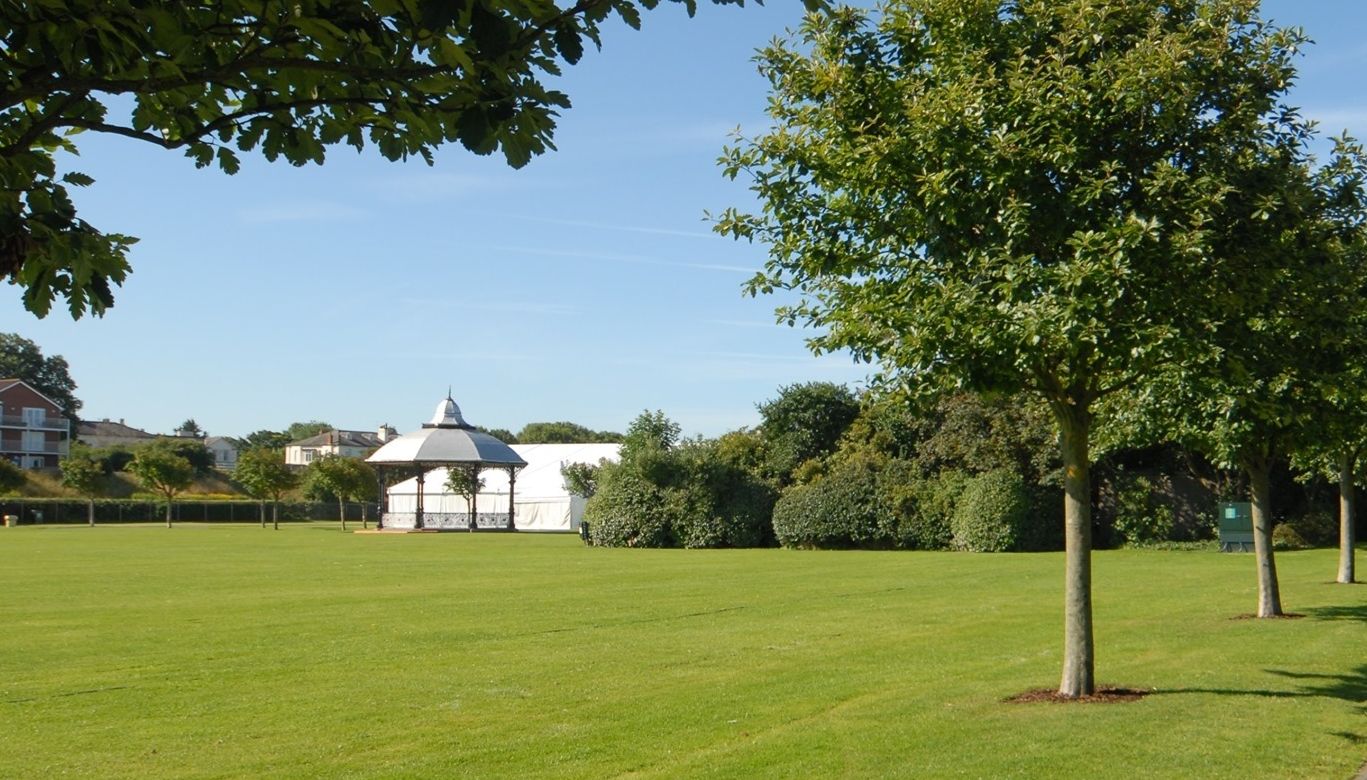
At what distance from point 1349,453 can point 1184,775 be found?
50.2 ft

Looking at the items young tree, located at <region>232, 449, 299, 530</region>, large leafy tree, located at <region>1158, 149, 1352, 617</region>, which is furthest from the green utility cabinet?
young tree, located at <region>232, 449, 299, 530</region>

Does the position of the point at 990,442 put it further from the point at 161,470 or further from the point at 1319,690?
the point at 161,470

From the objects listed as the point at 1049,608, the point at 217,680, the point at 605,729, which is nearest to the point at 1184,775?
the point at 605,729

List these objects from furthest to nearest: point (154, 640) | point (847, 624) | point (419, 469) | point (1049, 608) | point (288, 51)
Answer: point (419, 469)
point (1049, 608)
point (847, 624)
point (154, 640)
point (288, 51)

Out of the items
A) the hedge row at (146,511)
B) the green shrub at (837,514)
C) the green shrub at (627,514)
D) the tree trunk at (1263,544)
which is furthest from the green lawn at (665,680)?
the hedge row at (146,511)

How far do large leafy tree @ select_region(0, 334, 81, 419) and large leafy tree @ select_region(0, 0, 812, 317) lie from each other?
426 ft

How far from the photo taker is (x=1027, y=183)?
411 inches

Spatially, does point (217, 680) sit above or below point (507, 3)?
below

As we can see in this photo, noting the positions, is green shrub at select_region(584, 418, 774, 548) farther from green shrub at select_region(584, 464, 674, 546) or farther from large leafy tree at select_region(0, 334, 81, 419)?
large leafy tree at select_region(0, 334, 81, 419)

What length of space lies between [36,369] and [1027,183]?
130861 millimetres

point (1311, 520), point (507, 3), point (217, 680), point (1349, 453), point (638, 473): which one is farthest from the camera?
point (638, 473)

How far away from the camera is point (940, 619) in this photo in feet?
59.8

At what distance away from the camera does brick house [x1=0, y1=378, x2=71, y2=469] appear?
10694cm

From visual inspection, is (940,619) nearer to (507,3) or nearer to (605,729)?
(605,729)
